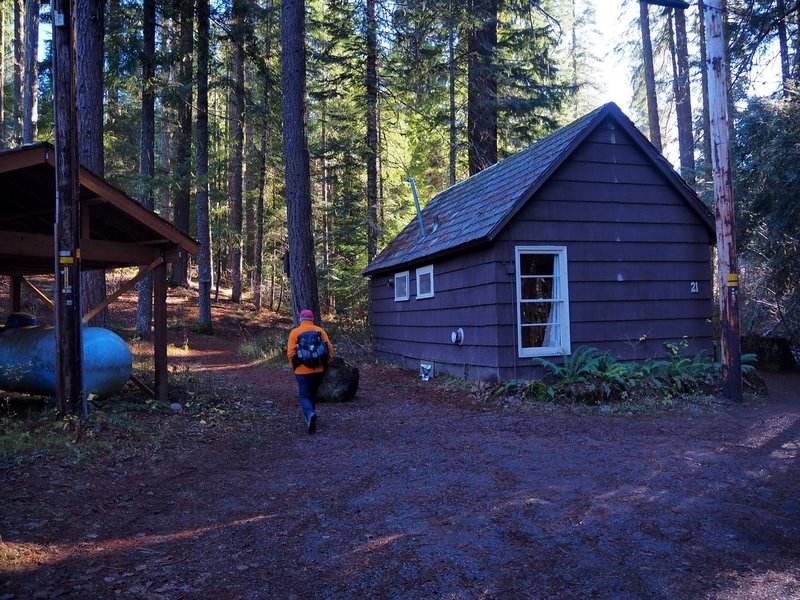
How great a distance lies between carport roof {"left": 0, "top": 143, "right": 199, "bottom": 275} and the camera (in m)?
7.57

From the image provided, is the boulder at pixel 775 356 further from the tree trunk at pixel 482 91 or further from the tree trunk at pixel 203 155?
the tree trunk at pixel 203 155

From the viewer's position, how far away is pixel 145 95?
1783cm

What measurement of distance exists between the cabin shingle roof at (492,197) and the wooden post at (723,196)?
1997mm

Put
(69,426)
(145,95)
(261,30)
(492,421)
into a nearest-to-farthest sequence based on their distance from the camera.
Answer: (69,426) → (492,421) → (145,95) → (261,30)

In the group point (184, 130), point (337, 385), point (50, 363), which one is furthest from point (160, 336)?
point (184, 130)

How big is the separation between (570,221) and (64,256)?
8596 millimetres

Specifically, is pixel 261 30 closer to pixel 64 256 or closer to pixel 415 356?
pixel 415 356

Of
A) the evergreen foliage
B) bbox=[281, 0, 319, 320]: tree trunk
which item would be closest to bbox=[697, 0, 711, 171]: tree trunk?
the evergreen foliage

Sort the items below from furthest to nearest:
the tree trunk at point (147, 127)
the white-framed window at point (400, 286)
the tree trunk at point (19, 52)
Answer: the tree trunk at point (19, 52) → the tree trunk at point (147, 127) → the white-framed window at point (400, 286)

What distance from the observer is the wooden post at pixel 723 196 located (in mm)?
9266

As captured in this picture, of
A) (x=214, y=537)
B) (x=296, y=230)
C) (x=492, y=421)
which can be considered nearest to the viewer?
(x=214, y=537)

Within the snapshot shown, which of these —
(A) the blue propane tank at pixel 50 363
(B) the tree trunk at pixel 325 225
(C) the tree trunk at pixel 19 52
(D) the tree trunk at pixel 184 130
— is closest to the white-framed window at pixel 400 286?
(D) the tree trunk at pixel 184 130

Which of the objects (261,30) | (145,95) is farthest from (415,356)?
(261,30)

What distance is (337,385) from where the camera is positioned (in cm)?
1041
